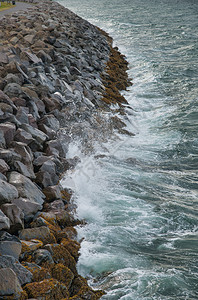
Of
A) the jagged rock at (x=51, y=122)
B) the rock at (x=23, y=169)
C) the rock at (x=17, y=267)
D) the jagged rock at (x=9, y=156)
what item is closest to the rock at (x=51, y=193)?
the rock at (x=23, y=169)

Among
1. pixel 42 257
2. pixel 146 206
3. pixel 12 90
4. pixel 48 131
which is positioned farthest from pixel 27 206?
pixel 12 90

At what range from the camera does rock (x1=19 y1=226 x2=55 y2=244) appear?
4.30 m

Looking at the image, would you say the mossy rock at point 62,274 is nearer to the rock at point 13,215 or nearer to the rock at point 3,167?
the rock at point 13,215

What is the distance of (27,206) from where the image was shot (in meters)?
4.75

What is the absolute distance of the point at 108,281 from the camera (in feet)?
14.7

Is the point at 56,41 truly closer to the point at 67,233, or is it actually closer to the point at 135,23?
the point at 67,233

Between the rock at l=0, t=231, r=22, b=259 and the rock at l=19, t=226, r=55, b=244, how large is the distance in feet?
1.30

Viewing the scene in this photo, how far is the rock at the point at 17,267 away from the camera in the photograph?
352 centimetres

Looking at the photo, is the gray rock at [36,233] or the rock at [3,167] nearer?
the gray rock at [36,233]

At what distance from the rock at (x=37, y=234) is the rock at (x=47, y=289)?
75cm

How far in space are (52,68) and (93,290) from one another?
27.2 feet

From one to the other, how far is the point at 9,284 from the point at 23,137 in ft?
11.0

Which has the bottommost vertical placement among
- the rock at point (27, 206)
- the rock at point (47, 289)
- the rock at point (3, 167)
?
the rock at point (47, 289)

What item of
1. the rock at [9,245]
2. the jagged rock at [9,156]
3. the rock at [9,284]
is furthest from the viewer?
the jagged rock at [9,156]
